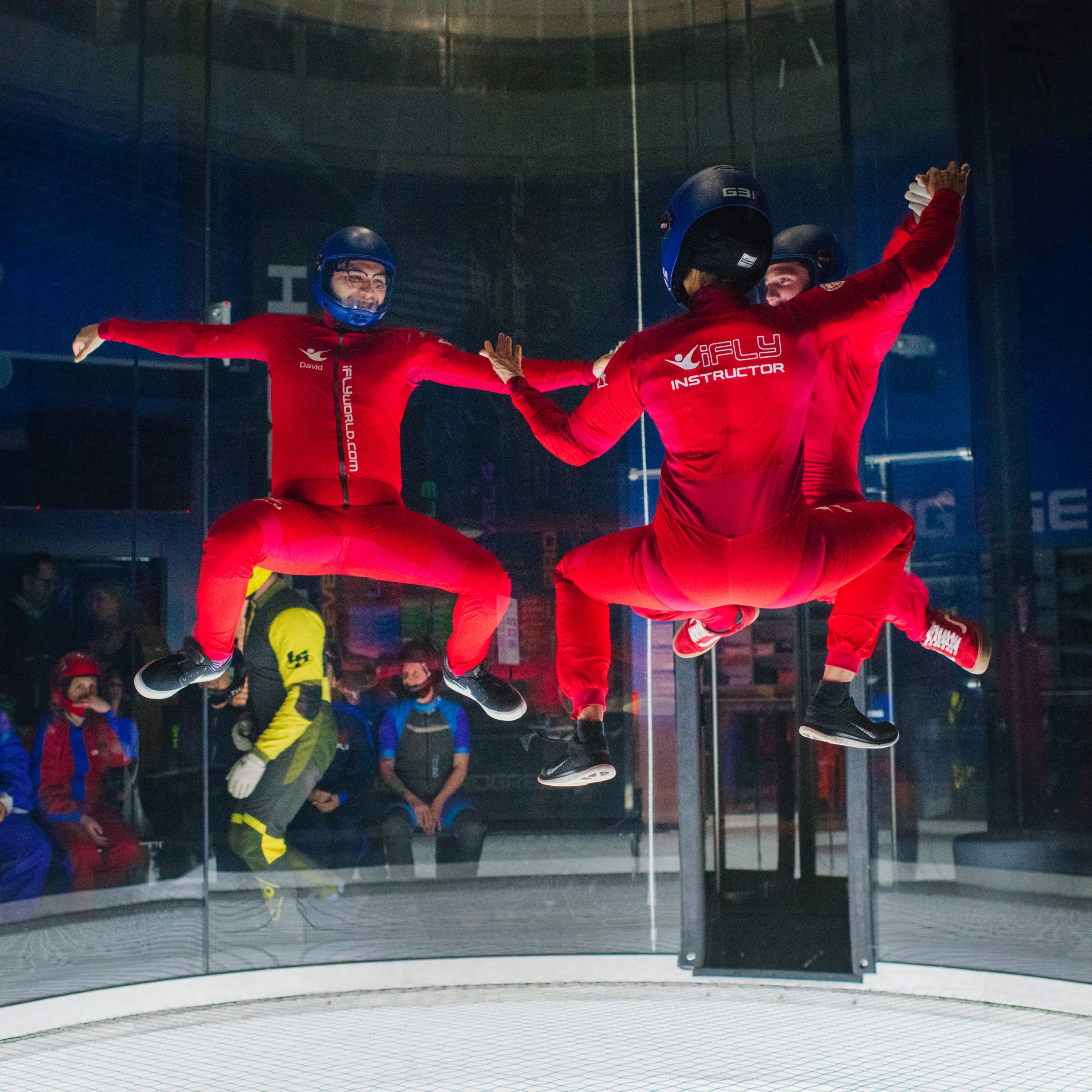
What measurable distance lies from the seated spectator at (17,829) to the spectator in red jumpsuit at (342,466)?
184 cm

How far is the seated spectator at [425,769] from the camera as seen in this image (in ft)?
20.7

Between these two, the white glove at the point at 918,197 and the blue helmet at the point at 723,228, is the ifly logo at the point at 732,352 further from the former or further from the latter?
the white glove at the point at 918,197

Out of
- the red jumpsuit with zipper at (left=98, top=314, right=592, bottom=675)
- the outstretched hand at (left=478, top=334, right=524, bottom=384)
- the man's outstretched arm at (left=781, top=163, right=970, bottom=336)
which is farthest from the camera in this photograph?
the outstretched hand at (left=478, top=334, right=524, bottom=384)

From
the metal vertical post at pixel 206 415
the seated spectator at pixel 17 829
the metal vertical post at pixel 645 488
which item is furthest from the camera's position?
the metal vertical post at pixel 645 488

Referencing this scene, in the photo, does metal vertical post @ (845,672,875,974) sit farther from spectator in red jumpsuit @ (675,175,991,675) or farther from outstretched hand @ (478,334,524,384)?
outstretched hand @ (478,334,524,384)

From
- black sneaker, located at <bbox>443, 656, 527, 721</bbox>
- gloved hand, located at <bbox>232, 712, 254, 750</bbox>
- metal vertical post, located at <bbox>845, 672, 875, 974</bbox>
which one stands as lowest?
metal vertical post, located at <bbox>845, 672, 875, 974</bbox>

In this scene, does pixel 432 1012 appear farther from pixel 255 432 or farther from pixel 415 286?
pixel 415 286

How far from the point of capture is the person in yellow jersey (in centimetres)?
623

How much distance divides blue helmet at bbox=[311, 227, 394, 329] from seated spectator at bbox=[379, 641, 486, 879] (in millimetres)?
2205

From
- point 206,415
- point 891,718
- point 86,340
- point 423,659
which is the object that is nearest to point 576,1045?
point 423,659

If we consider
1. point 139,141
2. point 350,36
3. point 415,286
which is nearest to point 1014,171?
point 415,286

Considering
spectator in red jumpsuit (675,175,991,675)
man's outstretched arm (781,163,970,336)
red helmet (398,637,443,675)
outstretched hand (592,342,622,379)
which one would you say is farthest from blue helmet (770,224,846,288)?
red helmet (398,637,443,675)

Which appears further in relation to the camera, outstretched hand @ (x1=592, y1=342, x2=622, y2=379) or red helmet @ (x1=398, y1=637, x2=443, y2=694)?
red helmet @ (x1=398, y1=637, x2=443, y2=694)

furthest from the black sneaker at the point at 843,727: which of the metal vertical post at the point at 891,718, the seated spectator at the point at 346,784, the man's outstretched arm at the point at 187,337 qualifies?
the seated spectator at the point at 346,784
